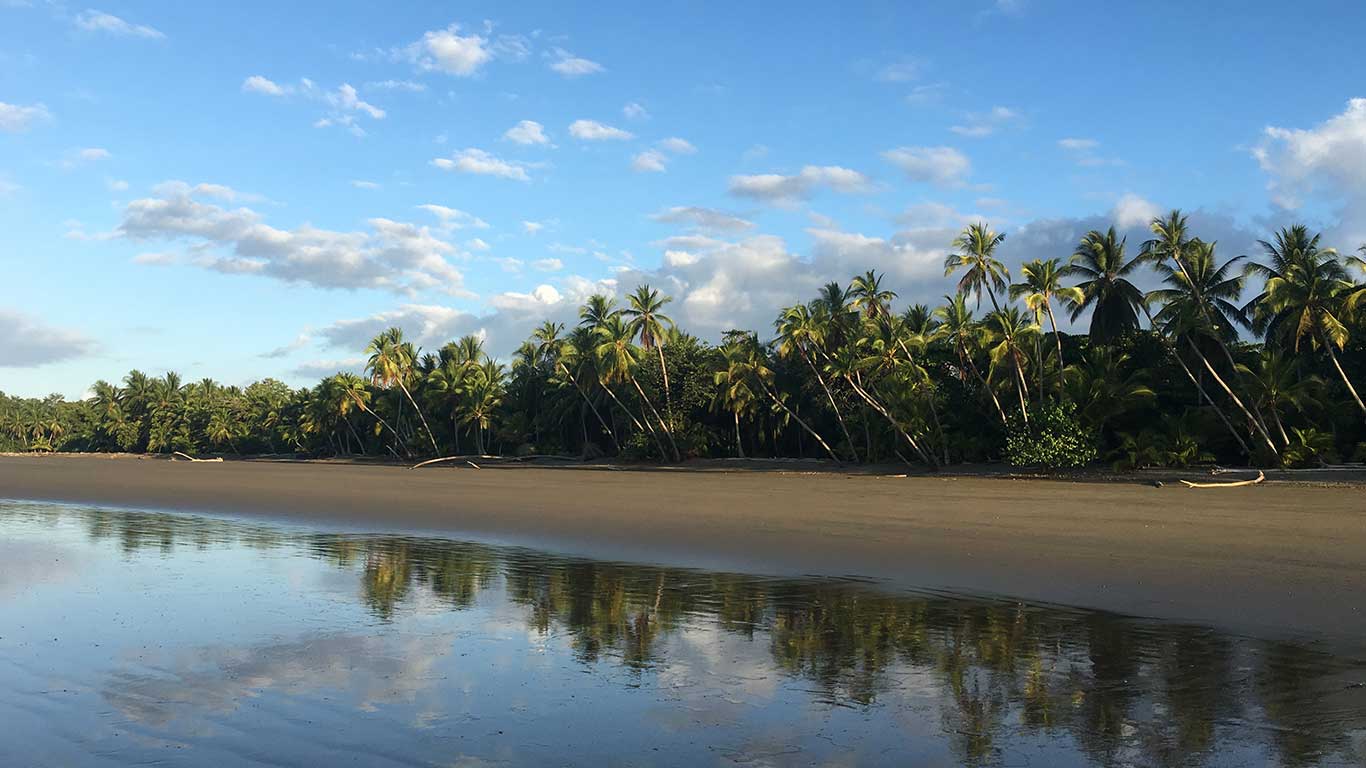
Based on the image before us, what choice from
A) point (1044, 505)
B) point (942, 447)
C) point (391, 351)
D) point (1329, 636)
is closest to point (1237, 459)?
point (942, 447)

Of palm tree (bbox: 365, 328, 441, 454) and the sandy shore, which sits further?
palm tree (bbox: 365, 328, 441, 454)

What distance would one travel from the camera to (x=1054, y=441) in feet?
131

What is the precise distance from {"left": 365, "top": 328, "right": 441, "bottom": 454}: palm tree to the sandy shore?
129 feet

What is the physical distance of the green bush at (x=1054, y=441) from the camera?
40094 mm

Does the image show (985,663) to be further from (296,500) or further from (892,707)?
(296,500)

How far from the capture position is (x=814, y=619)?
10977 millimetres

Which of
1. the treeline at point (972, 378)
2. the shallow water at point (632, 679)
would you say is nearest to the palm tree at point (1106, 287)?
the treeline at point (972, 378)

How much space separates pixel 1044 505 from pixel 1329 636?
57.2ft

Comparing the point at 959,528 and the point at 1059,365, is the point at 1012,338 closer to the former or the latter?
the point at 1059,365

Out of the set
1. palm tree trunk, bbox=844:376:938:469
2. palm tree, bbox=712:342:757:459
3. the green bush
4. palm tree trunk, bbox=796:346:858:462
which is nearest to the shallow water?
the green bush

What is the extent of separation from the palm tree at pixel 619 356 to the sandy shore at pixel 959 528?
21221mm

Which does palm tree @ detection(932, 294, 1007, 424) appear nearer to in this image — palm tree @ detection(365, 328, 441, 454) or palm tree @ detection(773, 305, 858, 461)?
palm tree @ detection(773, 305, 858, 461)

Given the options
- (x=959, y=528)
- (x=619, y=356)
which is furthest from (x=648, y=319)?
(x=959, y=528)

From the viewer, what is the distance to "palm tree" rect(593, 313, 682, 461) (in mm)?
61719
